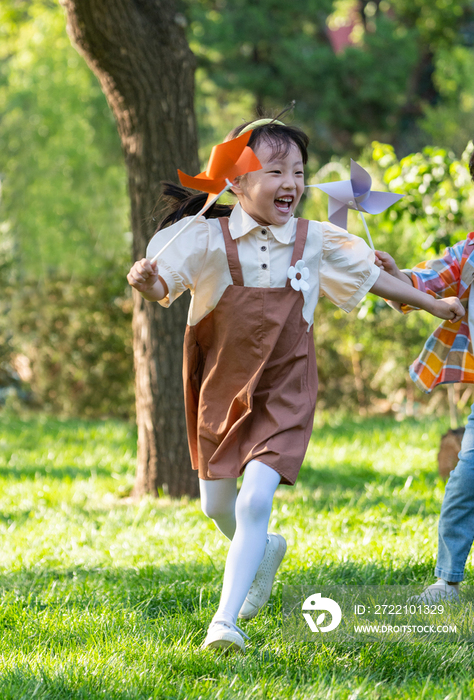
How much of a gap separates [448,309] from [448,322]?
0.18 meters

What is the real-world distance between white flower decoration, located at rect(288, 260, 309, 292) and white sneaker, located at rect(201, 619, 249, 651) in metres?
1.09

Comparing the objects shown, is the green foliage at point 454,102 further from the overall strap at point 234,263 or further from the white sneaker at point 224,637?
the white sneaker at point 224,637

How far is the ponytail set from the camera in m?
2.75

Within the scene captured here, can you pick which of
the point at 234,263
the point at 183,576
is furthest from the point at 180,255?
the point at 183,576

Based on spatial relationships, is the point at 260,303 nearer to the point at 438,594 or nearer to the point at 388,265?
the point at 388,265

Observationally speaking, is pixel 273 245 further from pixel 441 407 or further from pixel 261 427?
pixel 441 407

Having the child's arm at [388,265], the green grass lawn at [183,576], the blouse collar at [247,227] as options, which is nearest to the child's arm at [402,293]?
the child's arm at [388,265]

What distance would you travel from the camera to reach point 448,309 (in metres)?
2.68

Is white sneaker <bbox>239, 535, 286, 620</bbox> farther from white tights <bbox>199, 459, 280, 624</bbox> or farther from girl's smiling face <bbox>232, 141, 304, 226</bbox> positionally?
girl's smiling face <bbox>232, 141, 304, 226</bbox>

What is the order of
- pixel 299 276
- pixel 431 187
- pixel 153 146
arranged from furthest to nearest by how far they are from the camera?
pixel 431 187 < pixel 153 146 < pixel 299 276

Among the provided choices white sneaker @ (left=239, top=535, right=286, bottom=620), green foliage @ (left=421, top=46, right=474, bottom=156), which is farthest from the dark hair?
green foliage @ (left=421, top=46, right=474, bottom=156)

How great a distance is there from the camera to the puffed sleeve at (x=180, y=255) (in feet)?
8.03

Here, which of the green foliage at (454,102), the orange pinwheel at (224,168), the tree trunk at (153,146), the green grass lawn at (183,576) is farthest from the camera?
the green foliage at (454,102)

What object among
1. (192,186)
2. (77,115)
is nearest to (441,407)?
(192,186)
